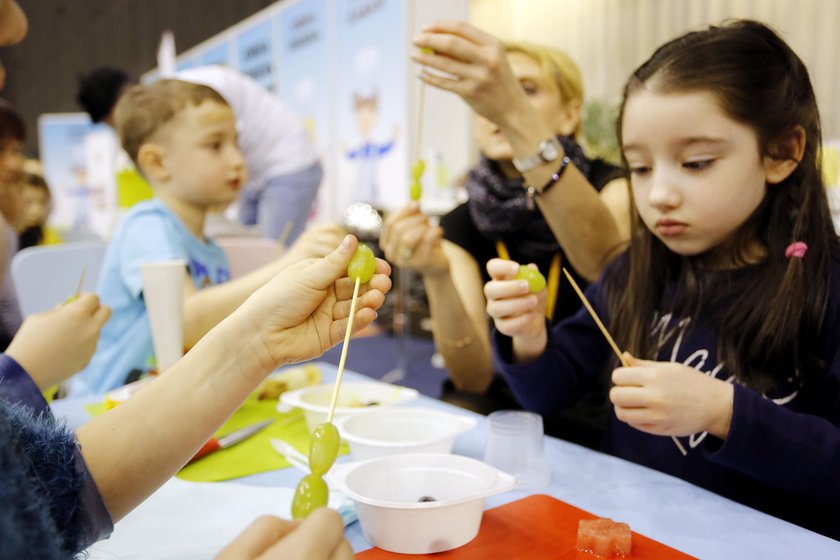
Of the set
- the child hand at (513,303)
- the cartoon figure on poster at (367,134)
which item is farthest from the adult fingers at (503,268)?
the cartoon figure on poster at (367,134)

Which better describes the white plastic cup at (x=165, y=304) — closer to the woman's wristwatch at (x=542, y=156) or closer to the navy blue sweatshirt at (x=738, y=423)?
the navy blue sweatshirt at (x=738, y=423)

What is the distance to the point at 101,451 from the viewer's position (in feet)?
2.23

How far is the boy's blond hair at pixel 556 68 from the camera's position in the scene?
5.74 ft

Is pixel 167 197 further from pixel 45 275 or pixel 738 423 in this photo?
pixel 738 423

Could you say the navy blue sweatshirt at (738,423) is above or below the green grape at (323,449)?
below

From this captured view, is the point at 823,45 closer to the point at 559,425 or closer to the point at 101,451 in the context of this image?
the point at 559,425

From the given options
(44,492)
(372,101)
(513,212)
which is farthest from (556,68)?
(372,101)

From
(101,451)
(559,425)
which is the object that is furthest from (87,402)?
(559,425)

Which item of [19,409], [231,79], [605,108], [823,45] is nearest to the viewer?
[19,409]

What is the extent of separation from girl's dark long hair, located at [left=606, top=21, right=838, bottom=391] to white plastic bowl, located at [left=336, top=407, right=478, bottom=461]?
0.43 meters

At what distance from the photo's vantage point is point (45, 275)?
178 cm

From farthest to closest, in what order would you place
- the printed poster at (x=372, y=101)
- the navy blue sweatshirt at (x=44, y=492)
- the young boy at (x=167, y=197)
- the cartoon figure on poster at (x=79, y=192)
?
the cartoon figure on poster at (x=79, y=192) < the printed poster at (x=372, y=101) < the young boy at (x=167, y=197) < the navy blue sweatshirt at (x=44, y=492)

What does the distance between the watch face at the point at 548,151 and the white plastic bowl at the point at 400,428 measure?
2.12ft

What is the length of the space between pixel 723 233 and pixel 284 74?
622 cm
